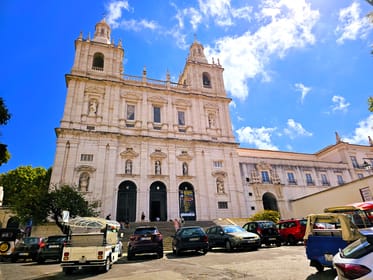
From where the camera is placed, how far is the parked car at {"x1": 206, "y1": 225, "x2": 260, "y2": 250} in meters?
10.0

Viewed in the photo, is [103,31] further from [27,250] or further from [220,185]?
[27,250]

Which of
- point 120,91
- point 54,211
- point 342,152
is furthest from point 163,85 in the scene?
point 342,152

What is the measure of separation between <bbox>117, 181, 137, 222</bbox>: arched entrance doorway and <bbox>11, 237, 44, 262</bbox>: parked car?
10.3 m

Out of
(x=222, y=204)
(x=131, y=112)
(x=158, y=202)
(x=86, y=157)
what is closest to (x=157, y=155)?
(x=158, y=202)

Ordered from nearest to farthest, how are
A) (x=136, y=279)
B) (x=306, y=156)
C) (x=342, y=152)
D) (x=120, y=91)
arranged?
(x=136, y=279)
(x=120, y=91)
(x=342, y=152)
(x=306, y=156)

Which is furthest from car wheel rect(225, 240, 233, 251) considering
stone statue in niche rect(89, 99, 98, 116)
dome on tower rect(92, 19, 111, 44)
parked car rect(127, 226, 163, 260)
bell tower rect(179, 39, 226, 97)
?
dome on tower rect(92, 19, 111, 44)

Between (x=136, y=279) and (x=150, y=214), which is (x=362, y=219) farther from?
(x=150, y=214)

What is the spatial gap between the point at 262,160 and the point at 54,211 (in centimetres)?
2400

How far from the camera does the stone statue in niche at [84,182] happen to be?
21.7m

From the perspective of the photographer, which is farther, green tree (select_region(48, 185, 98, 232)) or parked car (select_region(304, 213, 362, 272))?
green tree (select_region(48, 185, 98, 232))

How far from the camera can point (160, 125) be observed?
90.5ft

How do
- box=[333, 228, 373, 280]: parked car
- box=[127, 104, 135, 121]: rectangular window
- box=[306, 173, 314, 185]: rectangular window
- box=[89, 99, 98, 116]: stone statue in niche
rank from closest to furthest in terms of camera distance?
box=[333, 228, 373, 280]: parked car < box=[89, 99, 98, 116]: stone statue in niche < box=[127, 104, 135, 121]: rectangular window < box=[306, 173, 314, 185]: rectangular window

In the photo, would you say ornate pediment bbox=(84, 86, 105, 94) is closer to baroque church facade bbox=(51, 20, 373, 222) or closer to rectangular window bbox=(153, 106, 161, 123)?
baroque church facade bbox=(51, 20, 373, 222)

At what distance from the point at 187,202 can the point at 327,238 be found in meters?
19.9
